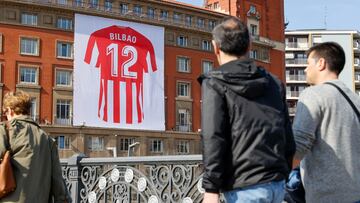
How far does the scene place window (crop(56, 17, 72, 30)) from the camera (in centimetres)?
5066

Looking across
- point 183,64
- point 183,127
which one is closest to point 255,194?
point 183,127

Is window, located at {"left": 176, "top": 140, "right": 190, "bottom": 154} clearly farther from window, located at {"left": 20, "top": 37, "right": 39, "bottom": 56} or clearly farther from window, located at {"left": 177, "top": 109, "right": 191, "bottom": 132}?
window, located at {"left": 20, "top": 37, "right": 39, "bottom": 56}

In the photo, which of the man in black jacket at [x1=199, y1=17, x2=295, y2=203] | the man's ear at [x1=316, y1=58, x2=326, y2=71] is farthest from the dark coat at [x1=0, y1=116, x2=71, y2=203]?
the man's ear at [x1=316, y1=58, x2=326, y2=71]

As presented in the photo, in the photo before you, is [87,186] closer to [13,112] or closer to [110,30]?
[13,112]

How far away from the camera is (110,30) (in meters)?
52.8

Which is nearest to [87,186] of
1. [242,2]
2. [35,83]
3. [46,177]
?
[46,177]

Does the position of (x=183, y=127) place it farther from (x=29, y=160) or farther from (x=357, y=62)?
(x=29, y=160)

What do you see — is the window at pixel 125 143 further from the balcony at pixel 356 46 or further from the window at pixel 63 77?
the balcony at pixel 356 46

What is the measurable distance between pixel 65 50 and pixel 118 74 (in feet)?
18.3

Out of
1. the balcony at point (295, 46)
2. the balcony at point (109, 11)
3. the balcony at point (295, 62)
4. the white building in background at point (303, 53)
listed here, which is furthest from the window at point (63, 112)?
the balcony at point (295, 46)

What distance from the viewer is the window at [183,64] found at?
5756cm

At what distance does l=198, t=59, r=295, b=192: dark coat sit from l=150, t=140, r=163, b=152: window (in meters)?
50.8

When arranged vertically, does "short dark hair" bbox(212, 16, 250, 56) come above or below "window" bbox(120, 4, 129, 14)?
below

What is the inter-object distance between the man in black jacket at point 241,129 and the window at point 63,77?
1910 inches
